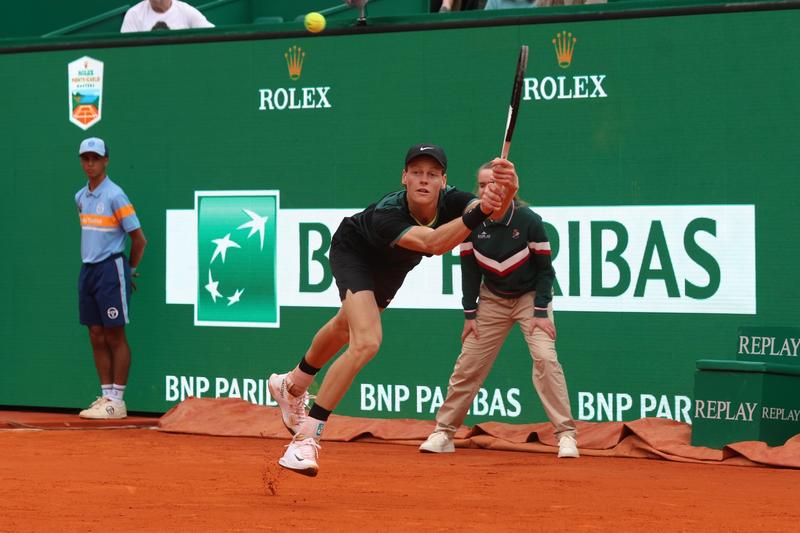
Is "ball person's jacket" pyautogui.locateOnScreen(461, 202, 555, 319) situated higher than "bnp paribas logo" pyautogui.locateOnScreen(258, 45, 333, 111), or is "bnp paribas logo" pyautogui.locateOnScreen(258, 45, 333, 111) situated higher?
"bnp paribas logo" pyautogui.locateOnScreen(258, 45, 333, 111)

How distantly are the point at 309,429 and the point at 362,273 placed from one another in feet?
3.09

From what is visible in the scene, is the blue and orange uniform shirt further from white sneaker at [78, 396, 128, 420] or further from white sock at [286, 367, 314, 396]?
white sock at [286, 367, 314, 396]

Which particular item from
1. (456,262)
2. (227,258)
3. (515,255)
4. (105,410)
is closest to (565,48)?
(456,262)

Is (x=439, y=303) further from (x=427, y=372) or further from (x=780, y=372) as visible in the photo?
(x=780, y=372)

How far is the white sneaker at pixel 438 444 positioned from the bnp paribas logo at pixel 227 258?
2129 mm

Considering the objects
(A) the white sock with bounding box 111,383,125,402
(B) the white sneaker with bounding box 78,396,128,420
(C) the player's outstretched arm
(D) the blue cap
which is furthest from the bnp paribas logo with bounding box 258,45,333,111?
(C) the player's outstretched arm

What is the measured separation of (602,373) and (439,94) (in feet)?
8.04

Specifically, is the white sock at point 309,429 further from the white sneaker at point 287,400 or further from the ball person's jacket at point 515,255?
the ball person's jacket at point 515,255

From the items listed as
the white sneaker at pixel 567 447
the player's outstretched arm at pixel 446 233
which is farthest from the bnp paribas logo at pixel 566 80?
the player's outstretched arm at pixel 446 233

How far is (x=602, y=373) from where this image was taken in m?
9.45

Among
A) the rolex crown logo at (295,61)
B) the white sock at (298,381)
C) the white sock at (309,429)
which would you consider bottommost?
the white sock at (309,429)

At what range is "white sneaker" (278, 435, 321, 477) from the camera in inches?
246

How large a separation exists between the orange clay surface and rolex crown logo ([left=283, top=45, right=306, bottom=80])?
302 centimetres

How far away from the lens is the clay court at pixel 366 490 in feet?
18.6
